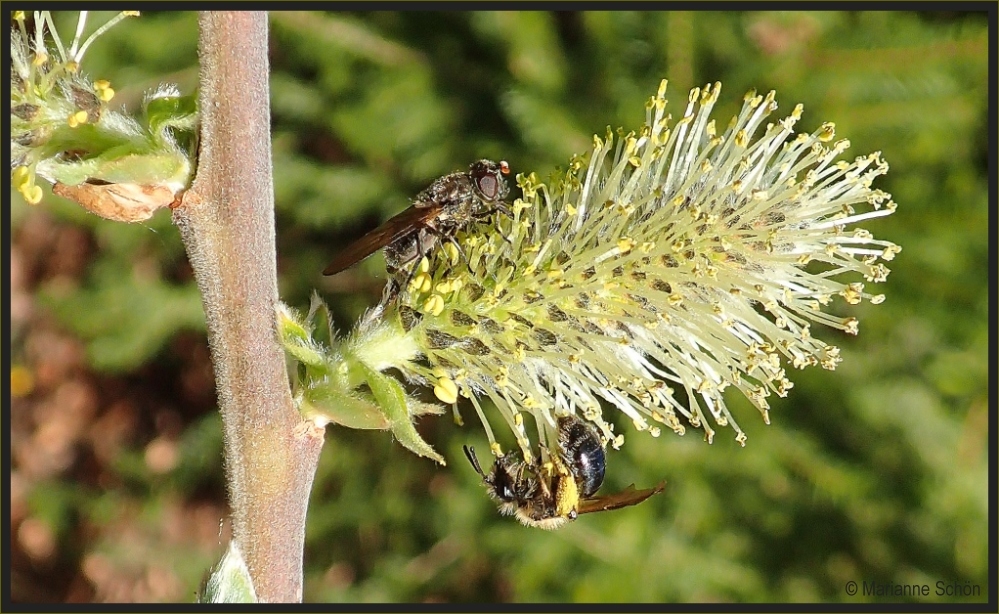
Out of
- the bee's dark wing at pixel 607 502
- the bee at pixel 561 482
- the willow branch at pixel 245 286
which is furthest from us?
the bee's dark wing at pixel 607 502

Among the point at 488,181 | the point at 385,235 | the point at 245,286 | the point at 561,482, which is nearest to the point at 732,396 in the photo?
the point at 561,482

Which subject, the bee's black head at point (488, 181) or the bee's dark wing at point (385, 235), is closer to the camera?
the bee's dark wing at point (385, 235)

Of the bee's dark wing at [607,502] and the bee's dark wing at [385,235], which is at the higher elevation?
the bee's dark wing at [385,235]

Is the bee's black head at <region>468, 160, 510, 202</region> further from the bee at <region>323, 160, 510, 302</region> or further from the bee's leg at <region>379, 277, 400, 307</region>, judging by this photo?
the bee's leg at <region>379, 277, 400, 307</region>

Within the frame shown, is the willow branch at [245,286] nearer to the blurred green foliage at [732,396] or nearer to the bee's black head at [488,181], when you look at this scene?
the bee's black head at [488,181]

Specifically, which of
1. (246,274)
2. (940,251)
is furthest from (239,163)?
(940,251)

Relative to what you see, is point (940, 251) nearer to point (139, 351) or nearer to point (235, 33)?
point (235, 33)

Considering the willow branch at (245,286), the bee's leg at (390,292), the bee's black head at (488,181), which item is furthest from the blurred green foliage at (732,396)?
the willow branch at (245,286)
